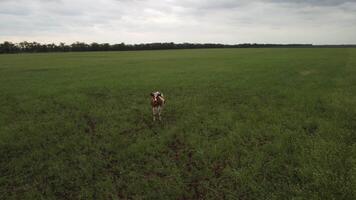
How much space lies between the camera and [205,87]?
21.8m

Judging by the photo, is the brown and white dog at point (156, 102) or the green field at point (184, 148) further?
the brown and white dog at point (156, 102)

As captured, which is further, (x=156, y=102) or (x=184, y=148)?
(x=156, y=102)

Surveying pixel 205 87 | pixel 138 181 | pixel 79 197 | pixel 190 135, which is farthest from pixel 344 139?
pixel 205 87

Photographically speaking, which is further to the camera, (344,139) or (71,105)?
(71,105)

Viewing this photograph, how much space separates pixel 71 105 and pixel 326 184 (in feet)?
43.9

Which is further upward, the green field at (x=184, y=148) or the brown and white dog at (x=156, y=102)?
the brown and white dog at (x=156, y=102)

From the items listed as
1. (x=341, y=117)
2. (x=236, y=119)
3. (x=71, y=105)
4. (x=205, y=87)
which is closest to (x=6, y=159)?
(x=71, y=105)

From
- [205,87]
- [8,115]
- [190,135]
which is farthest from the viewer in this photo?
[205,87]

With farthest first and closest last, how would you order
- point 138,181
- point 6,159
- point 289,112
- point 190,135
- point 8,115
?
point 8,115 → point 289,112 → point 190,135 → point 6,159 → point 138,181

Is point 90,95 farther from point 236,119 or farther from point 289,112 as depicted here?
point 289,112

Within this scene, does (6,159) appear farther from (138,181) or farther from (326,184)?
(326,184)

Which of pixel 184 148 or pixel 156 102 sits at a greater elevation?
pixel 156 102

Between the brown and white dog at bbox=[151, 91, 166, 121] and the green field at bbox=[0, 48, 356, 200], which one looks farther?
the brown and white dog at bbox=[151, 91, 166, 121]

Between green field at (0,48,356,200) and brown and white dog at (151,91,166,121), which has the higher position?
brown and white dog at (151,91,166,121)
